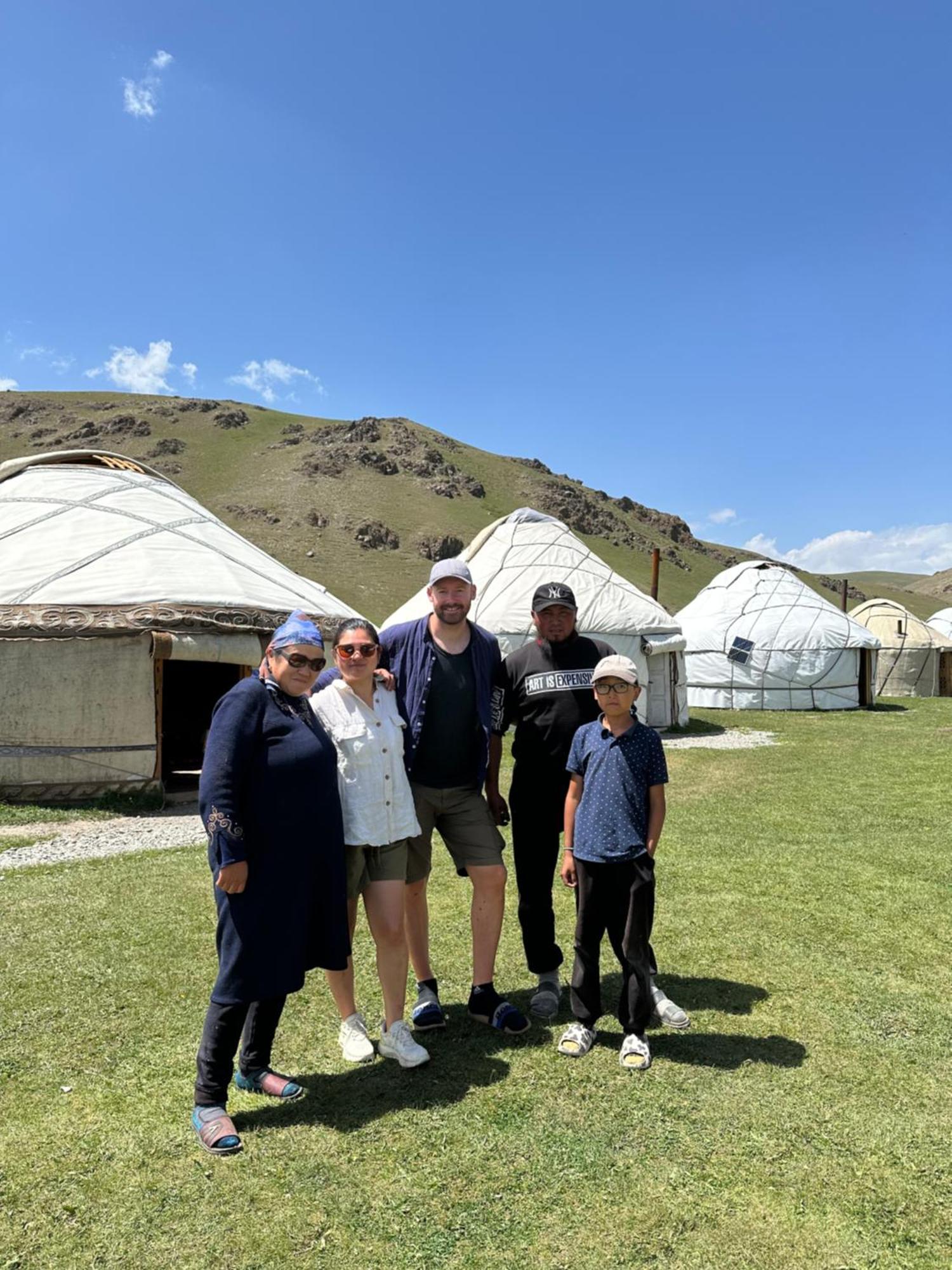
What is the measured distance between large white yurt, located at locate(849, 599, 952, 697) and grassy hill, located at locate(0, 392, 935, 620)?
32.8 metres

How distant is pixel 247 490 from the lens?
246 feet

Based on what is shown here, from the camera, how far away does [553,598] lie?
3.44m

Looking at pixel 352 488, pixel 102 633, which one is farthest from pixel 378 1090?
pixel 352 488

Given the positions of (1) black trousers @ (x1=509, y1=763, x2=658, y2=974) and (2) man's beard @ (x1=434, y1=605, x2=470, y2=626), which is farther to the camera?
(1) black trousers @ (x1=509, y1=763, x2=658, y2=974)

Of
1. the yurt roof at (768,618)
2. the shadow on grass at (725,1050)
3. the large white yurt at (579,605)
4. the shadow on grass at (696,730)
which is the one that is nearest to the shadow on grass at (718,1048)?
the shadow on grass at (725,1050)

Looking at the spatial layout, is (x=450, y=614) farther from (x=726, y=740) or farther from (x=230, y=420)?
(x=230, y=420)

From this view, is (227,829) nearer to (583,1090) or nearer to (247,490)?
(583,1090)

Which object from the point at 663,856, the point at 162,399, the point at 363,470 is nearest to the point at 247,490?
the point at 363,470

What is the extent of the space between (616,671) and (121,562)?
23.5ft

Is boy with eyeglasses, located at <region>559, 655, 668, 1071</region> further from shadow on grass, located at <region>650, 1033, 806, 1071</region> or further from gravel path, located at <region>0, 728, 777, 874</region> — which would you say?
gravel path, located at <region>0, 728, 777, 874</region>

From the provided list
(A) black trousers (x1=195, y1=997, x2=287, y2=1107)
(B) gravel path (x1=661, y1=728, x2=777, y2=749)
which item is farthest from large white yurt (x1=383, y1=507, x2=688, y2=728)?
(A) black trousers (x1=195, y1=997, x2=287, y2=1107)

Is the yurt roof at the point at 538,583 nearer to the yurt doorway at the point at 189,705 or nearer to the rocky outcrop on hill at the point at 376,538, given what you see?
the yurt doorway at the point at 189,705

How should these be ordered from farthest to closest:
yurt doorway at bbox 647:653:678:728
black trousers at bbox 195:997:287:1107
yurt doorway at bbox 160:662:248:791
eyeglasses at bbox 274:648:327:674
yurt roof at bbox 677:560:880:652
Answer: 1. yurt roof at bbox 677:560:880:652
2. yurt doorway at bbox 647:653:678:728
3. yurt doorway at bbox 160:662:248:791
4. eyeglasses at bbox 274:648:327:674
5. black trousers at bbox 195:997:287:1107

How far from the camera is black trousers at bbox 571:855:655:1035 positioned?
2959mm
